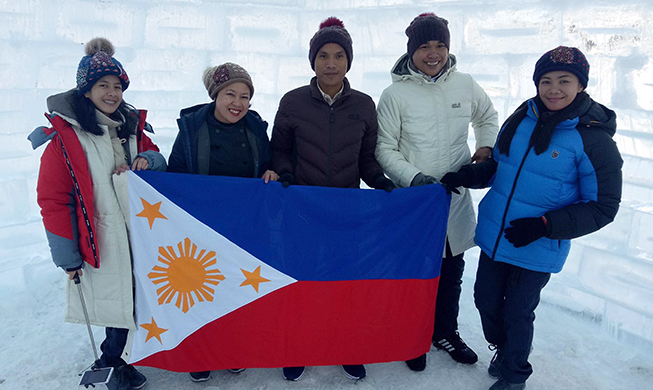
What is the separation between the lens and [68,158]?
1.72m

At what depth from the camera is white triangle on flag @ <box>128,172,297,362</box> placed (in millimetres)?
1923

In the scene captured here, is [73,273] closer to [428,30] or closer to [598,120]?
[428,30]

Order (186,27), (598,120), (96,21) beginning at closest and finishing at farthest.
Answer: (598,120) < (96,21) < (186,27)

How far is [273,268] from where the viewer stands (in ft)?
6.55

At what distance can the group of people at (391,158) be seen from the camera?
5.67 ft

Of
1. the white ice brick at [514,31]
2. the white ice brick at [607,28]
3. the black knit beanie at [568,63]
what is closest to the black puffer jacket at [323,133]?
the black knit beanie at [568,63]

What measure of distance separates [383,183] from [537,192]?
0.72 m

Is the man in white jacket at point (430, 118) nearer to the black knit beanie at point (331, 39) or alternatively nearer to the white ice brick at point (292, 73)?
the black knit beanie at point (331, 39)

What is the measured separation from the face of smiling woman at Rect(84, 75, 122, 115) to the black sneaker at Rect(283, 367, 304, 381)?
63.8 inches

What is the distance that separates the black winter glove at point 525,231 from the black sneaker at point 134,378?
6.60 feet

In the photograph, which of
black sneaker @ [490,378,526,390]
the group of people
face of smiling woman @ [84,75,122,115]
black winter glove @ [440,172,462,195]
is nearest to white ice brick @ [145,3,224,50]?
the group of people

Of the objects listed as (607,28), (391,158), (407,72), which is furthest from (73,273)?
(607,28)

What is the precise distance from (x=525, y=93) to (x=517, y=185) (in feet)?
8.58

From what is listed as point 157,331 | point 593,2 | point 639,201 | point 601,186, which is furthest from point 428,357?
point 593,2
